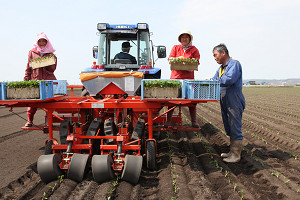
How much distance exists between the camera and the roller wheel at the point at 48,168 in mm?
4180

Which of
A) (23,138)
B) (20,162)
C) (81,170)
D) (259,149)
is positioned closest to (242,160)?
(259,149)

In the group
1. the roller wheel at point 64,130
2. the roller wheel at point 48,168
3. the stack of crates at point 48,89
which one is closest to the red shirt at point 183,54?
the stack of crates at point 48,89

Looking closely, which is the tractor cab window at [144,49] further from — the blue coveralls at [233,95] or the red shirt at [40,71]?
the blue coveralls at [233,95]

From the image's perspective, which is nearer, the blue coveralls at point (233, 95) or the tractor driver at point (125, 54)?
the blue coveralls at point (233, 95)

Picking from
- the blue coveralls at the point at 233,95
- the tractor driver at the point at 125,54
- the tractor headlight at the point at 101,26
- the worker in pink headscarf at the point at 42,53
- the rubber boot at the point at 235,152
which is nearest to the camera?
the blue coveralls at the point at 233,95

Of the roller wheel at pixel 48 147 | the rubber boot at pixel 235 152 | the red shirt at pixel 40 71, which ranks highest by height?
the red shirt at pixel 40 71

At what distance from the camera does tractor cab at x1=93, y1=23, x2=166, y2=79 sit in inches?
288

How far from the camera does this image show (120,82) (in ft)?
17.3

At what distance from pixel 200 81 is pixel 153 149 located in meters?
1.40

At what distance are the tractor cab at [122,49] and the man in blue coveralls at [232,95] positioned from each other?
7.08 feet

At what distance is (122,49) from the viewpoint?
301 inches

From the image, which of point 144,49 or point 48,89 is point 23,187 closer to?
point 48,89

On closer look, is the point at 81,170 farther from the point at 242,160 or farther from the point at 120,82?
the point at 242,160

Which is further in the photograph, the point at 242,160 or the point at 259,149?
the point at 259,149
